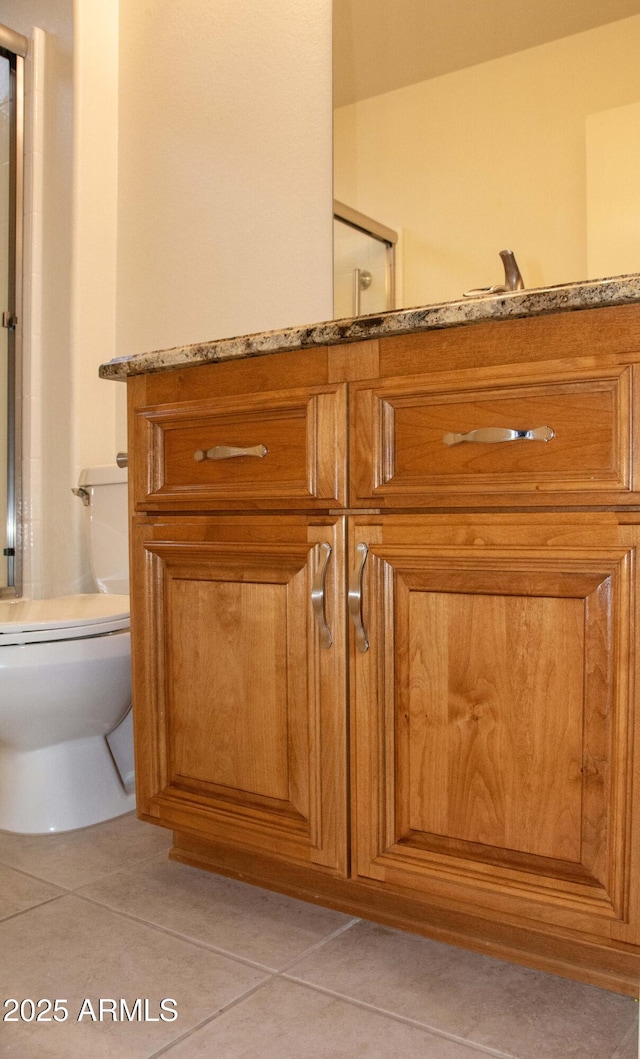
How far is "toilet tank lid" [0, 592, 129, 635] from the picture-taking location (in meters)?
1.49

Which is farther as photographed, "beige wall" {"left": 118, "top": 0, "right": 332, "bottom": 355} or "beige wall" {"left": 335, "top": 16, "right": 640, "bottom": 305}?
"beige wall" {"left": 118, "top": 0, "right": 332, "bottom": 355}

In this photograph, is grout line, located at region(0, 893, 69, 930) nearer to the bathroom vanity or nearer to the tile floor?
the tile floor

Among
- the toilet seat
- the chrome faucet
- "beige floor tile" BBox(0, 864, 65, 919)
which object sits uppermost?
the chrome faucet

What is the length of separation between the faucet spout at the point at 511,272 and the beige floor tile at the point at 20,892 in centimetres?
131

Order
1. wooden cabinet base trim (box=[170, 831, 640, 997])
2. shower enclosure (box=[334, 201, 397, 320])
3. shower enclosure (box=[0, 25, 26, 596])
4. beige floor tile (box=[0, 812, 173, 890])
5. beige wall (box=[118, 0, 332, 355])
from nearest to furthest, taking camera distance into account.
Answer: wooden cabinet base trim (box=[170, 831, 640, 997]) < beige floor tile (box=[0, 812, 173, 890]) < shower enclosure (box=[334, 201, 397, 320]) < beige wall (box=[118, 0, 332, 355]) < shower enclosure (box=[0, 25, 26, 596])

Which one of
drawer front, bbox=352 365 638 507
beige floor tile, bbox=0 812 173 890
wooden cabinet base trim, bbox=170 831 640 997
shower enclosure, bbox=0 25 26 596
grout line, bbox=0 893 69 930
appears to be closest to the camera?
drawer front, bbox=352 365 638 507

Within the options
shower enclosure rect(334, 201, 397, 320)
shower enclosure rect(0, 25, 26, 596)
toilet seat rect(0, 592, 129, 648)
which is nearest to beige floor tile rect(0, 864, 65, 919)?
toilet seat rect(0, 592, 129, 648)

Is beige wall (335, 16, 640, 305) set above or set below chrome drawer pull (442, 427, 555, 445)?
above

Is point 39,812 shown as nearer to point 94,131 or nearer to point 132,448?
point 132,448

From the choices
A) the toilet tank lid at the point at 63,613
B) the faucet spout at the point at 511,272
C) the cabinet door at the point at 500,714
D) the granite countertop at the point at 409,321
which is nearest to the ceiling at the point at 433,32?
the faucet spout at the point at 511,272

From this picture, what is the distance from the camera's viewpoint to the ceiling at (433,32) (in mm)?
1496

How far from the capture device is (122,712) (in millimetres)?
1689

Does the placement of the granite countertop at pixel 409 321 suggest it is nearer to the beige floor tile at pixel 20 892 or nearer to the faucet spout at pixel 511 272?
the faucet spout at pixel 511 272

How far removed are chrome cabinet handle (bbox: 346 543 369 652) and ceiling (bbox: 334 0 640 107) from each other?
1.08 metres
